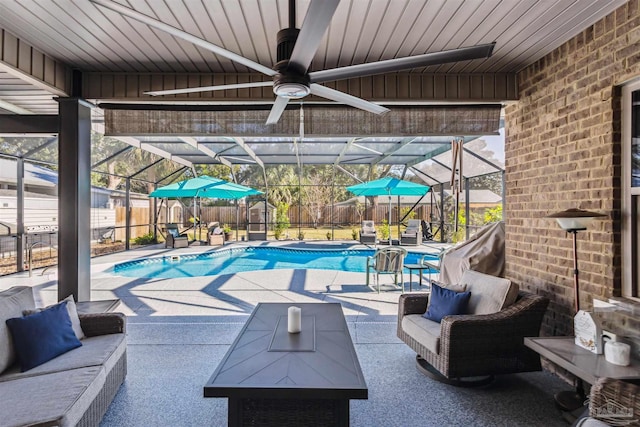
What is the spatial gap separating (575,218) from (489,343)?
1.16m

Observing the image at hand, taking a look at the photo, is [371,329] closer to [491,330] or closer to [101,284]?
[491,330]

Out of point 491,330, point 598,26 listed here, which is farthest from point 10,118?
point 598,26

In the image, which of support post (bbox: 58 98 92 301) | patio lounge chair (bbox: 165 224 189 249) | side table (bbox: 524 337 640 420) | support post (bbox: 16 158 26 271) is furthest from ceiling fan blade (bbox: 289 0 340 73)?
patio lounge chair (bbox: 165 224 189 249)

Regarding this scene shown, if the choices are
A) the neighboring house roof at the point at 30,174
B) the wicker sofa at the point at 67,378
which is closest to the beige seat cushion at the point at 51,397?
the wicker sofa at the point at 67,378

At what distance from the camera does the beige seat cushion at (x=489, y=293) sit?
3264 millimetres

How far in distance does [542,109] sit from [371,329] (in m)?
2.99

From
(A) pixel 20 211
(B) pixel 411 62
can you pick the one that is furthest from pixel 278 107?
(A) pixel 20 211

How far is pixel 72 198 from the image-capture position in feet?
12.4

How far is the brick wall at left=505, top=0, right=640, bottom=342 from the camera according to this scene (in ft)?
9.18

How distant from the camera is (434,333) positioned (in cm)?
319

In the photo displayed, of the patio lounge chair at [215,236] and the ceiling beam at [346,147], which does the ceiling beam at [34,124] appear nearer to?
the ceiling beam at [346,147]

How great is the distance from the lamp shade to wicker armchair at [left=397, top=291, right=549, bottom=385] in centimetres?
70

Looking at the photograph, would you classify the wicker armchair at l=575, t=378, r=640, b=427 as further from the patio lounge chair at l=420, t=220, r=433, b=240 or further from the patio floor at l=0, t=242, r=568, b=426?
the patio lounge chair at l=420, t=220, r=433, b=240

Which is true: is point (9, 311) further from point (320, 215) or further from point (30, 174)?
point (320, 215)
